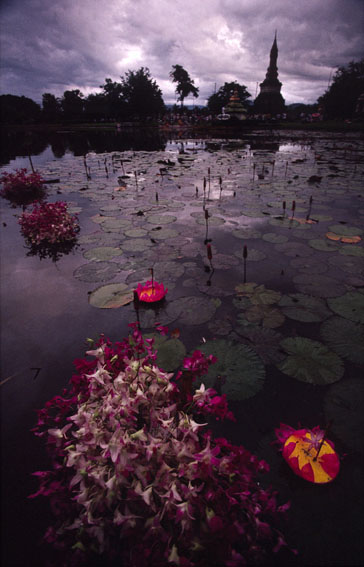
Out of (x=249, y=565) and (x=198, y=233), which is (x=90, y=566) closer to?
(x=249, y=565)

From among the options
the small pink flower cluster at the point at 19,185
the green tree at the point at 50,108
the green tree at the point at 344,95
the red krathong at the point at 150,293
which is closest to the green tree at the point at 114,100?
the green tree at the point at 50,108

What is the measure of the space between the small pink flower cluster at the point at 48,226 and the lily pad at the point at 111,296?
2372mm

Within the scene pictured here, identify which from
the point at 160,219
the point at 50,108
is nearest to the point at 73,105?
the point at 50,108

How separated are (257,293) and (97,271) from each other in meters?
2.64

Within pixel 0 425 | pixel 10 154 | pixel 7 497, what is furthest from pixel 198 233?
pixel 10 154

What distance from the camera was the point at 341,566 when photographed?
158 cm

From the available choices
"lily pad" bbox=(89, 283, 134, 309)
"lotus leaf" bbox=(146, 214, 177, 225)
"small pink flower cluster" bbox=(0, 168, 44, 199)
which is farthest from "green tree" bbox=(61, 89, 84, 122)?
"lily pad" bbox=(89, 283, 134, 309)

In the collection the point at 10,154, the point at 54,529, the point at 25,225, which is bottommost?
the point at 54,529

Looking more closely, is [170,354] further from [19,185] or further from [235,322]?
[19,185]

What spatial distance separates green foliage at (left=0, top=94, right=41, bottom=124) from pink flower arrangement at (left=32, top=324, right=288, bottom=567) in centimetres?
9381

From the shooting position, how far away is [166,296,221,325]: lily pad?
348cm

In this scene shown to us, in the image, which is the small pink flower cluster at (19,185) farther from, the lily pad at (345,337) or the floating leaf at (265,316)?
the lily pad at (345,337)

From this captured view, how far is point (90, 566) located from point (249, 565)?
3.16 ft

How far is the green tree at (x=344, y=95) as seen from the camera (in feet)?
171
